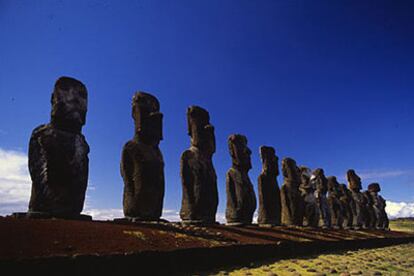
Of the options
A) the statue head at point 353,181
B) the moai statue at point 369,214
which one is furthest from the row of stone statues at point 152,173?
the moai statue at point 369,214

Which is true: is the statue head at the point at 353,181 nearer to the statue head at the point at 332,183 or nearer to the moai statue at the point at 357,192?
the moai statue at the point at 357,192

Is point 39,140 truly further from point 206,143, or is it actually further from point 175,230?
point 206,143

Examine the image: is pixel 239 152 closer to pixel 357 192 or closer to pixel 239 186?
pixel 239 186

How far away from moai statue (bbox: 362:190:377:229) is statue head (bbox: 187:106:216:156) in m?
21.1

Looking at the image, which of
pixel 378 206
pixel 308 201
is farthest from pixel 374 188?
pixel 308 201

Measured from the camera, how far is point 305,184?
1920cm

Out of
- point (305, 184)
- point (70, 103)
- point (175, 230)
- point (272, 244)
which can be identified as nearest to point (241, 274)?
point (175, 230)

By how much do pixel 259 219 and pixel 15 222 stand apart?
445 inches

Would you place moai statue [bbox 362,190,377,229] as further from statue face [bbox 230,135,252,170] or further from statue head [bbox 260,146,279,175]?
statue face [bbox 230,135,252,170]

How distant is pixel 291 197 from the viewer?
56.5ft

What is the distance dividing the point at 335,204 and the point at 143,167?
1847 centimetres

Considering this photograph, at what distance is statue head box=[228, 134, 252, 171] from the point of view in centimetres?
1356

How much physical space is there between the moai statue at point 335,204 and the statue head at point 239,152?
12.3 meters

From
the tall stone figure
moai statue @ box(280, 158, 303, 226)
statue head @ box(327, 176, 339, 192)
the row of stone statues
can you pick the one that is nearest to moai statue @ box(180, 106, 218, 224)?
the row of stone statues
